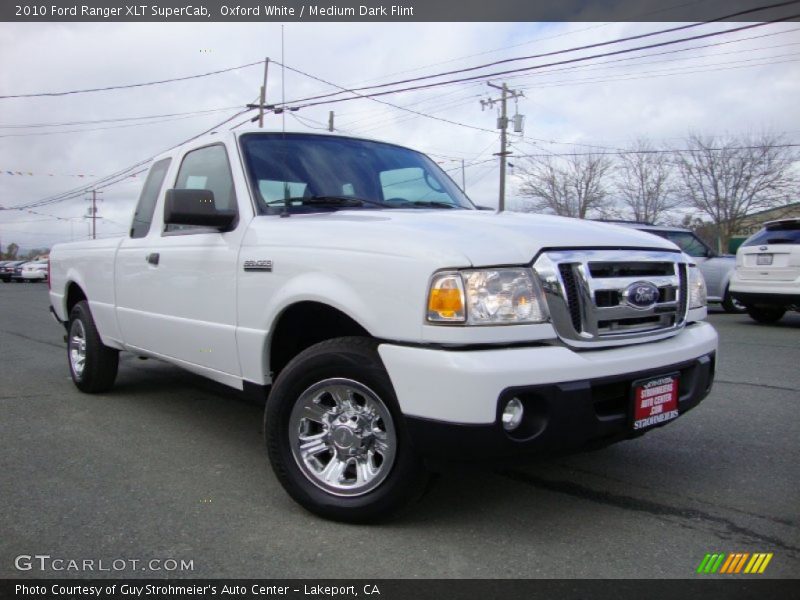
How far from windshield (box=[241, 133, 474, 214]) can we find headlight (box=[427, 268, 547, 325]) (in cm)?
124

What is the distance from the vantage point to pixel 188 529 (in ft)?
9.49

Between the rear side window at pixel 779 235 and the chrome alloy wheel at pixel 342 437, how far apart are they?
8.98 meters

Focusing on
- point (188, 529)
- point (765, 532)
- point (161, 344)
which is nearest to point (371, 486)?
point (188, 529)

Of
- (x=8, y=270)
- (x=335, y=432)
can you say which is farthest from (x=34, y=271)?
(x=335, y=432)

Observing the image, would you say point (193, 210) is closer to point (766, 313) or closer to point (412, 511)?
point (412, 511)

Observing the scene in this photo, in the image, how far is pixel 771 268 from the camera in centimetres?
975

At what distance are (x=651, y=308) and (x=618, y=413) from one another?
1.75ft

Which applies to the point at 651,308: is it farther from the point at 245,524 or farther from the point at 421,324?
the point at 245,524

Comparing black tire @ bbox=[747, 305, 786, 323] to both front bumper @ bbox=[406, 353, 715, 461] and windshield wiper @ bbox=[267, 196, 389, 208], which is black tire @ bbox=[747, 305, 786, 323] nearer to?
windshield wiper @ bbox=[267, 196, 389, 208]

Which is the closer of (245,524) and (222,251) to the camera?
(245,524)

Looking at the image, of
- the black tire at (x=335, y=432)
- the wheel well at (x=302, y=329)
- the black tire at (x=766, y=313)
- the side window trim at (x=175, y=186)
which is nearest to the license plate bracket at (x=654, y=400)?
the black tire at (x=335, y=432)

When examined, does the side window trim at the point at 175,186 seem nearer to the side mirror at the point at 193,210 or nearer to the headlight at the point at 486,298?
the side mirror at the point at 193,210

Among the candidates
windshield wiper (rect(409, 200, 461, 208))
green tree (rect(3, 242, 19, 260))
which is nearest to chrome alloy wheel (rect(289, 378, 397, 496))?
windshield wiper (rect(409, 200, 461, 208))

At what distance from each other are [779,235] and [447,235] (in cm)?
890
